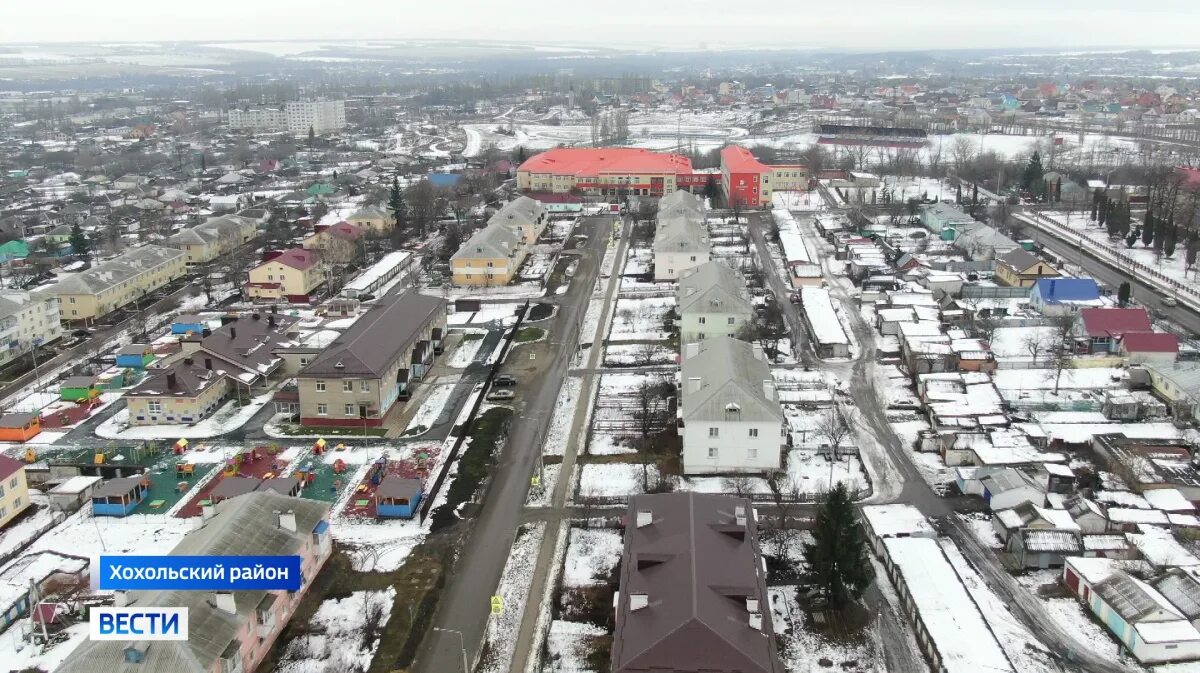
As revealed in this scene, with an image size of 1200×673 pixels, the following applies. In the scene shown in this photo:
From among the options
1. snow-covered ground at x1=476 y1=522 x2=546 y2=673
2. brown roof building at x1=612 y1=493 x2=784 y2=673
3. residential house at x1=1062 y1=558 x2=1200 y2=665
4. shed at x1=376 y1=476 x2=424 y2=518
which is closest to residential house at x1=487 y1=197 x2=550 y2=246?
shed at x1=376 y1=476 x2=424 y2=518

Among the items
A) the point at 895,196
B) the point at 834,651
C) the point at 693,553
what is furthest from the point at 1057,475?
the point at 895,196

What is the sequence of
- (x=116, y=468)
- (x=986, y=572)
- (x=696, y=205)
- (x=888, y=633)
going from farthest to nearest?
(x=696, y=205)
(x=116, y=468)
(x=986, y=572)
(x=888, y=633)

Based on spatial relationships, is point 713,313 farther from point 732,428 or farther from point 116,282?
point 116,282

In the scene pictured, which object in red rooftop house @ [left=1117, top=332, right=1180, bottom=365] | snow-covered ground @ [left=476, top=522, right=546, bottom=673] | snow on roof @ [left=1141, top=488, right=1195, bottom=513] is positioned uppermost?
red rooftop house @ [left=1117, top=332, right=1180, bottom=365]

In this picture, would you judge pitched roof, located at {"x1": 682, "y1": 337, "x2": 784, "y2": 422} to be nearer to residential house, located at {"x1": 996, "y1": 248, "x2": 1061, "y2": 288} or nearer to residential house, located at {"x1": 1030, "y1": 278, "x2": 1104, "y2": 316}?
residential house, located at {"x1": 1030, "y1": 278, "x2": 1104, "y2": 316}

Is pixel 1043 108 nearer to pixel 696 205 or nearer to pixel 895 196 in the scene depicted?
pixel 895 196

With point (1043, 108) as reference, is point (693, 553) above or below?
below
